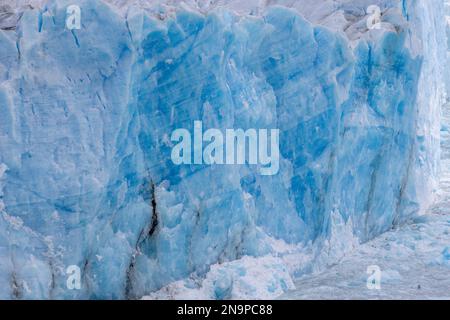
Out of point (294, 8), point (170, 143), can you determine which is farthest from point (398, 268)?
point (294, 8)

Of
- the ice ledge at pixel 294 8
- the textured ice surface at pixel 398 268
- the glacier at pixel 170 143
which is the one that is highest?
the ice ledge at pixel 294 8

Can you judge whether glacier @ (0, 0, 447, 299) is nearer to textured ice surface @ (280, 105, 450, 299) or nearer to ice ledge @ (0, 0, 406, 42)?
ice ledge @ (0, 0, 406, 42)

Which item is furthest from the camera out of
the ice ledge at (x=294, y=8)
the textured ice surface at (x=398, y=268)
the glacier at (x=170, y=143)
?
the textured ice surface at (x=398, y=268)

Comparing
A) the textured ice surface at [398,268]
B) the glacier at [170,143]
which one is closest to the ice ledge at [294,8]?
the glacier at [170,143]

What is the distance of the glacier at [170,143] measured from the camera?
319cm

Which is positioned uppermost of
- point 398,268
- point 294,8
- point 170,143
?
point 294,8

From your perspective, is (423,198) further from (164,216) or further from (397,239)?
(164,216)

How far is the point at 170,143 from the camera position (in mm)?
3477

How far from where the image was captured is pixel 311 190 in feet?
13.0

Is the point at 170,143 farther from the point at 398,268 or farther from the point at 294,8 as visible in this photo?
the point at 398,268

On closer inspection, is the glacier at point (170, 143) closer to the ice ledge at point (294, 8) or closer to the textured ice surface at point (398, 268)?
the ice ledge at point (294, 8)

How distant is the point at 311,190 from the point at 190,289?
1.24 metres
